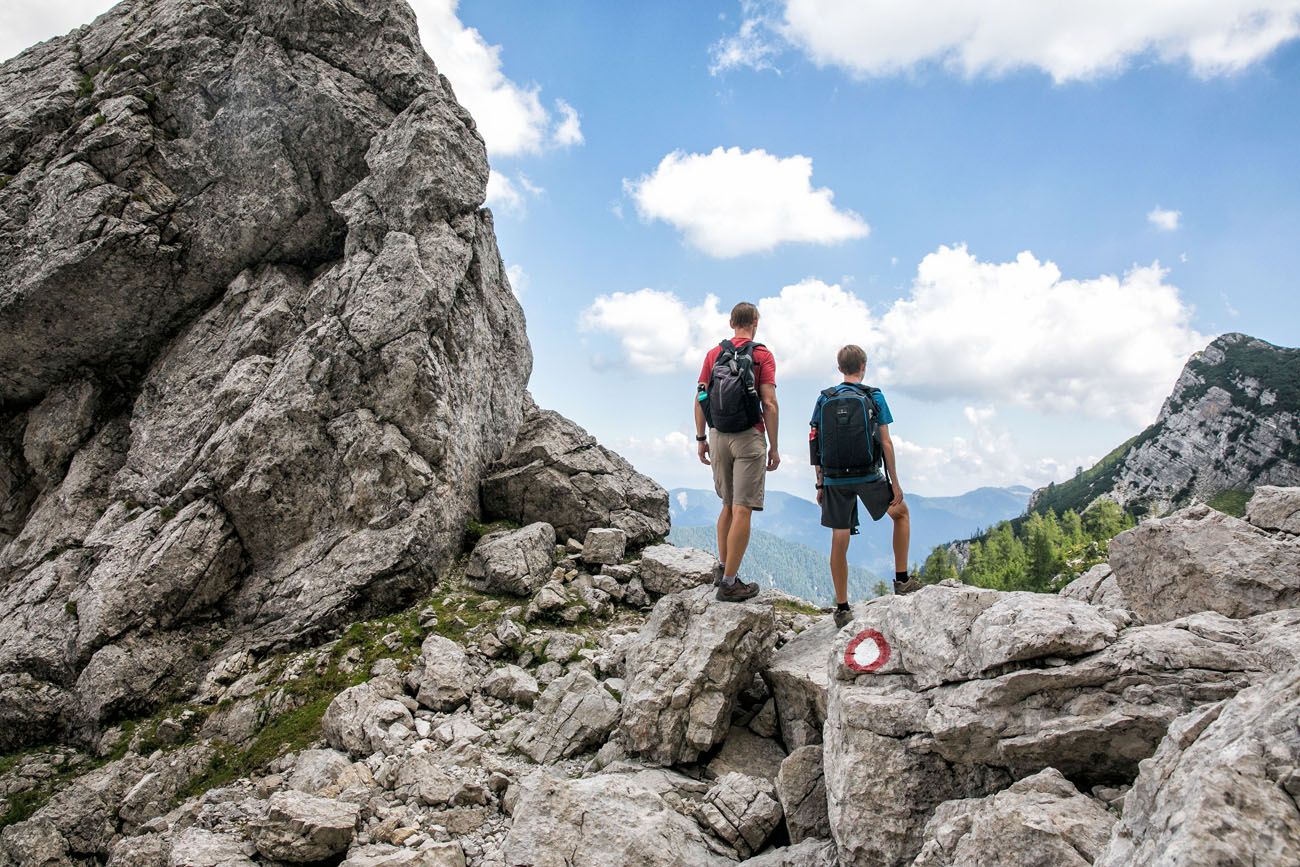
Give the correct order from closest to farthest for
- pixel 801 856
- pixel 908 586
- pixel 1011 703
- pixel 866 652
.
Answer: pixel 1011 703 < pixel 801 856 < pixel 866 652 < pixel 908 586

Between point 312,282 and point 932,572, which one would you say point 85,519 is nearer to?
point 312,282

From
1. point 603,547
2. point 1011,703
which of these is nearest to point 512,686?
point 603,547

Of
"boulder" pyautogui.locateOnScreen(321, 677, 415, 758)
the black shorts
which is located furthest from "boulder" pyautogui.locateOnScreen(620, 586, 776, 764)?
"boulder" pyautogui.locateOnScreen(321, 677, 415, 758)

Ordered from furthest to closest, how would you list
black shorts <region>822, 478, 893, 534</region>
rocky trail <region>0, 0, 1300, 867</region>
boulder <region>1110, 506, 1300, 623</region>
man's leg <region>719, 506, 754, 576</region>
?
man's leg <region>719, 506, 754, 576</region> < black shorts <region>822, 478, 893, 534</region> < boulder <region>1110, 506, 1300, 623</region> < rocky trail <region>0, 0, 1300, 867</region>

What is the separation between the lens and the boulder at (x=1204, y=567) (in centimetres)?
902

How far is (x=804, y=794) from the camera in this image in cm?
934

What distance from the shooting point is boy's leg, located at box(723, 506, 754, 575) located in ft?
41.9

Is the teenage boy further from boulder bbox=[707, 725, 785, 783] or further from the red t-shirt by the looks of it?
boulder bbox=[707, 725, 785, 783]

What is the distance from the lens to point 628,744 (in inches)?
447

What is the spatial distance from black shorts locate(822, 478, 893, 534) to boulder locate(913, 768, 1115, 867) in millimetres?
5939

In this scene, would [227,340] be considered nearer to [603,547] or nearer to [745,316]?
[603,547]

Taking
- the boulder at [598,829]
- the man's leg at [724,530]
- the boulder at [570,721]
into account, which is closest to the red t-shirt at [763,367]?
the man's leg at [724,530]

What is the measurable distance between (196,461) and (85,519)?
16.7ft

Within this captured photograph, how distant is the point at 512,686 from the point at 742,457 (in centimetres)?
700
